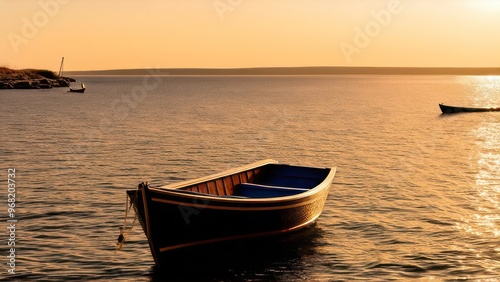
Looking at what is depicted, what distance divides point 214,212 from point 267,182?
26.2 feet

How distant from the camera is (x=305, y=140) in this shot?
56.5 metres

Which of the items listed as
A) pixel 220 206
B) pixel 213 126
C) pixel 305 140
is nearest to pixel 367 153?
pixel 305 140

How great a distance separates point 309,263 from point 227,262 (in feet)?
8.88

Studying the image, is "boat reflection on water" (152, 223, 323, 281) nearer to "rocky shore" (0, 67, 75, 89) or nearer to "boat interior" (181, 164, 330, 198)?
"boat interior" (181, 164, 330, 198)

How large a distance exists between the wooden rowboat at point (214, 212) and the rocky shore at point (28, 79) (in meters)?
155

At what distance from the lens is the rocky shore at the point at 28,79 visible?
548 feet

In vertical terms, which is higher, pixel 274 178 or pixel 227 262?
pixel 274 178

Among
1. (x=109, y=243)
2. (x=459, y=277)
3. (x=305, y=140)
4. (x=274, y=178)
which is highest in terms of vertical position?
(x=305, y=140)

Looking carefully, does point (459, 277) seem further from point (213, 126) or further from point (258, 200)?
point (213, 126)

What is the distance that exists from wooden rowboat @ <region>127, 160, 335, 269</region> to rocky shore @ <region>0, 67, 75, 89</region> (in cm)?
15526

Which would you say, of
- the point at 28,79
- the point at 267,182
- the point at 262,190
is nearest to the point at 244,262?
the point at 262,190

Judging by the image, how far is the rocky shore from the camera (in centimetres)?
16711

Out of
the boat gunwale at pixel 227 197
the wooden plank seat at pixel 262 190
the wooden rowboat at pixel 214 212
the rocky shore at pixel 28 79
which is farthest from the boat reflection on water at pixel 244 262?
the rocky shore at pixel 28 79

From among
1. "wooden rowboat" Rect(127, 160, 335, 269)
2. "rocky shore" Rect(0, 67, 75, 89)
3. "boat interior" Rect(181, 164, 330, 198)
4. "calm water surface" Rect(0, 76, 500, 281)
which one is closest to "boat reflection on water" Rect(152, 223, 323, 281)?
"calm water surface" Rect(0, 76, 500, 281)
